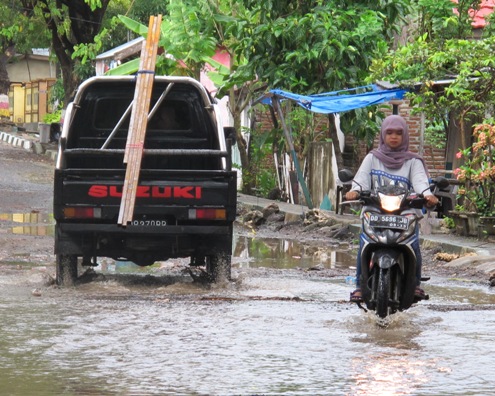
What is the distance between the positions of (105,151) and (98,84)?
1594 mm

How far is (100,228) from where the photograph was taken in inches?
473

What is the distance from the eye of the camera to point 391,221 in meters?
9.52

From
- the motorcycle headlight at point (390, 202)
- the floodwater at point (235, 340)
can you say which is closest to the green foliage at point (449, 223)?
the floodwater at point (235, 340)

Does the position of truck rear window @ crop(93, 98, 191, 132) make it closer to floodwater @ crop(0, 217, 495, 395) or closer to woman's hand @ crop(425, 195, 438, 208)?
floodwater @ crop(0, 217, 495, 395)

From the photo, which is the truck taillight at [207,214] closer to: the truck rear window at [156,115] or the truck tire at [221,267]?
the truck tire at [221,267]

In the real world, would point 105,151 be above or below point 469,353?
above

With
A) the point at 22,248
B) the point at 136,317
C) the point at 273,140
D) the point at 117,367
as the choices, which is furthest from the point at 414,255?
the point at 273,140

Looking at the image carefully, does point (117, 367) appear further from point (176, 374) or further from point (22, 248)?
point (22, 248)

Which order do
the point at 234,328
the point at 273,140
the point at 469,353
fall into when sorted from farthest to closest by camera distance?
the point at 273,140 → the point at 234,328 → the point at 469,353

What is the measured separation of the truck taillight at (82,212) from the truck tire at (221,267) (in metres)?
1.33

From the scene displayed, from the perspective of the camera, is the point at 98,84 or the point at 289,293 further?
the point at 98,84

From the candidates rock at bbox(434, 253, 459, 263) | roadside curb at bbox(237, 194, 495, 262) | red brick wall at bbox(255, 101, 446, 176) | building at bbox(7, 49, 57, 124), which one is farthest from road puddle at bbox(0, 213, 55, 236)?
building at bbox(7, 49, 57, 124)

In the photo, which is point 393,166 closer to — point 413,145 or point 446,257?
Answer: point 446,257

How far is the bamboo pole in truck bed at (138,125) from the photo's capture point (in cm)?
1179
